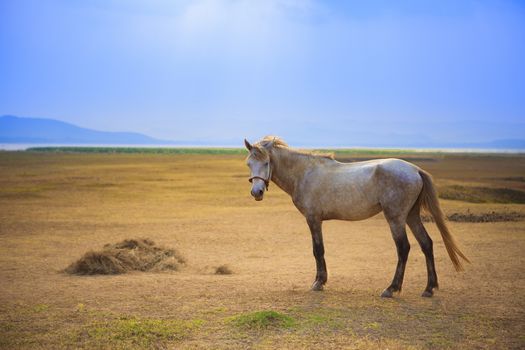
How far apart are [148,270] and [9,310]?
350 cm

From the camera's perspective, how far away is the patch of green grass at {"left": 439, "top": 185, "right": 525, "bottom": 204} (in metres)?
23.7

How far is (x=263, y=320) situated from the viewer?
647cm

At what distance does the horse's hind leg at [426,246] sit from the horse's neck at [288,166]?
1954mm

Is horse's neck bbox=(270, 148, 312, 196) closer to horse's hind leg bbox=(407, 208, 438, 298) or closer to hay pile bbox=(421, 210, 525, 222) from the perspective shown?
horse's hind leg bbox=(407, 208, 438, 298)

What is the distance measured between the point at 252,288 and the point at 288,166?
7.16 ft

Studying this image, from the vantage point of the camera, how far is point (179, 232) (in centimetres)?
1562

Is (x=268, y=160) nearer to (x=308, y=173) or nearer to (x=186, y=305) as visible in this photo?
(x=308, y=173)

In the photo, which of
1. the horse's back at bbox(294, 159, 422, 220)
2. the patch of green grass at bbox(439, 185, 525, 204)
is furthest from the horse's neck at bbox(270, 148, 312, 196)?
the patch of green grass at bbox(439, 185, 525, 204)

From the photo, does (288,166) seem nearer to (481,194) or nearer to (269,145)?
(269,145)

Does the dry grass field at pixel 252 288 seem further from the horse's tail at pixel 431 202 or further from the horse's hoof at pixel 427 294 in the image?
the horse's tail at pixel 431 202

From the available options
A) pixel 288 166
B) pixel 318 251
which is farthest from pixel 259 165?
pixel 318 251

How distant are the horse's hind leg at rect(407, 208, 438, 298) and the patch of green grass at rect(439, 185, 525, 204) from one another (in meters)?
15.9

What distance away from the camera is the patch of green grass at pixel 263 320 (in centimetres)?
641

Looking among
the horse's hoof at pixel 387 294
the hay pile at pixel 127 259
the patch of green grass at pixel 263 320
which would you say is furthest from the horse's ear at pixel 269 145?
the hay pile at pixel 127 259
